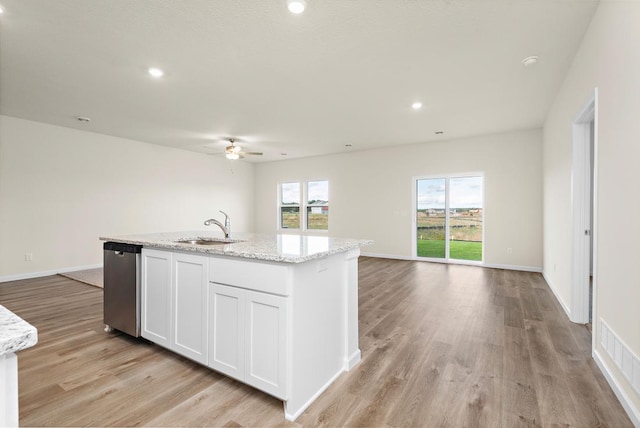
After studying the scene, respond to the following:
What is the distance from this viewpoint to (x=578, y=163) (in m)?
3.03

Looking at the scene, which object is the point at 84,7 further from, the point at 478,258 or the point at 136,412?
the point at 478,258

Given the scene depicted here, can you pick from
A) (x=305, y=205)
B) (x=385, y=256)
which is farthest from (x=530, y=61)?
(x=305, y=205)

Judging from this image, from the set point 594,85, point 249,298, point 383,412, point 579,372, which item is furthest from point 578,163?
point 249,298

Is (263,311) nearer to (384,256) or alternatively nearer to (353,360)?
(353,360)

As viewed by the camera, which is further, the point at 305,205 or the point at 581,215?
the point at 305,205

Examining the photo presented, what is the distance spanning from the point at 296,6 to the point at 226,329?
2297mm

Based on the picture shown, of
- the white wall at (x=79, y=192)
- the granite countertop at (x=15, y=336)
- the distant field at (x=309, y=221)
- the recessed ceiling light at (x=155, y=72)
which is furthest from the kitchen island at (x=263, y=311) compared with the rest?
the distant field at (x=309, y=221)

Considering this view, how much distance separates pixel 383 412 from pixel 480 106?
165 inches

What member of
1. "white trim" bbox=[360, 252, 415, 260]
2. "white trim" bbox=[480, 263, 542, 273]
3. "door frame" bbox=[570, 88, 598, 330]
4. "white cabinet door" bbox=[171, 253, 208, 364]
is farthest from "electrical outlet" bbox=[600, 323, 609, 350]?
"white trim" bbox=[360, 252, 415, 260]

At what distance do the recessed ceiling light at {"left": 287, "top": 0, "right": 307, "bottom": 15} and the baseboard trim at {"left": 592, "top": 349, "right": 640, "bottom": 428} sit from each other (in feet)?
10.4

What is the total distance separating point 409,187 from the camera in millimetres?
6789

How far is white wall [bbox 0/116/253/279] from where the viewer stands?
484 cm

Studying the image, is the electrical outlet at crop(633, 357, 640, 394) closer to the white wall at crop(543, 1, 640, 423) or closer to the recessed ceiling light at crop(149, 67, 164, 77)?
the white wall at crop(543, 1, 640, 423)

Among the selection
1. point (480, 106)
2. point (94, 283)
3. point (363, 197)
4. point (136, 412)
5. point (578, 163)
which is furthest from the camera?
point (363, 197)
